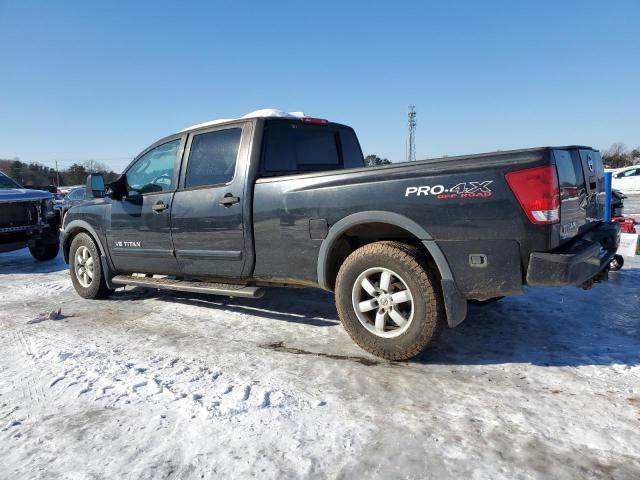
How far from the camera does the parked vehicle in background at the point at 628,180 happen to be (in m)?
25.6

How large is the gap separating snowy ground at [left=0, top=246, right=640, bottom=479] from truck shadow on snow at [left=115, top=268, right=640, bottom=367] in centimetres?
2

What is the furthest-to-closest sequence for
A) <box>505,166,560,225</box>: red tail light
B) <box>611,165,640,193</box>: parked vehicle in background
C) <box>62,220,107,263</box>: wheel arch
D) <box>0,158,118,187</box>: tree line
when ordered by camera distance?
<box>0,158,118,187</box>: tree line, <box>611,165,640,193</box>: parked vehicle in background, <box>62,220,107,263</box>: wheel arch, <box>505,166,560,225</box>: red tail light

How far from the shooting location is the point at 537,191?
8.57 feet

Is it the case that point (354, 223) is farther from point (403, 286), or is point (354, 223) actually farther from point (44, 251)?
point (44, 251)

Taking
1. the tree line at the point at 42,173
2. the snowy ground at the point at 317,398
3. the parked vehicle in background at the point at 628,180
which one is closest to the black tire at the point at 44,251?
the snowy ground at the point at 317,398

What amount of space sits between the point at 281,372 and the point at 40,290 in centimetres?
471

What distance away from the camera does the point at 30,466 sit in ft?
6.74

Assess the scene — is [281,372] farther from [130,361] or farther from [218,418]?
[130,361]

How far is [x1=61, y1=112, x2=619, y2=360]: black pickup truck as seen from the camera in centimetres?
272

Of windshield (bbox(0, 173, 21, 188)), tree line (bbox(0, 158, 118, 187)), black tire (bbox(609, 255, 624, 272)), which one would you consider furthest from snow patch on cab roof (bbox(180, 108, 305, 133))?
tree line (bbox(0, 158, 118, 187))

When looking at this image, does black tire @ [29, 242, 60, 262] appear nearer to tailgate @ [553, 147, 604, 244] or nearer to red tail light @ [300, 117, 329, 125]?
red tail light @ [300, 117, 329, 125]

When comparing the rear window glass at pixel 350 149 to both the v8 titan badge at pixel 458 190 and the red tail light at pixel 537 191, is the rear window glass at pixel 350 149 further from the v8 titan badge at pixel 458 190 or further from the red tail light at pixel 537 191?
the red tail light at pixel 537 191

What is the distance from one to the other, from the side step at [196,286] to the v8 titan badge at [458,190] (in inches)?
68.7

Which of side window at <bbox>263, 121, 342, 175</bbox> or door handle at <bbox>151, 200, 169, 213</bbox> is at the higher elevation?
side window at <bbox>263, 121, 342, 175</bbox>
